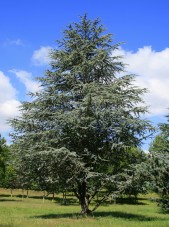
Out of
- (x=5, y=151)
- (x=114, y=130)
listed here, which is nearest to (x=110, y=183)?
(x=114, y=130)

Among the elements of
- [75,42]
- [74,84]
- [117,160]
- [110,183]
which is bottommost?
[110,183]

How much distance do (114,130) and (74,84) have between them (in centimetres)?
442

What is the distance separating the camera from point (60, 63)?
25234 mm

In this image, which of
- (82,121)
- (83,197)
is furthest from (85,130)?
(83,197)

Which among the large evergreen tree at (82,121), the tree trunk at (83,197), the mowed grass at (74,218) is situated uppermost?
the large evergreen tree at (82,121)

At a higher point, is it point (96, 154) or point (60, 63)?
point (60, 63)

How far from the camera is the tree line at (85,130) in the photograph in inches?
869

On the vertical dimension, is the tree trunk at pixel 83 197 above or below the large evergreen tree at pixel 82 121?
below

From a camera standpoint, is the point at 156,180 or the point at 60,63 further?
the point at 60,63

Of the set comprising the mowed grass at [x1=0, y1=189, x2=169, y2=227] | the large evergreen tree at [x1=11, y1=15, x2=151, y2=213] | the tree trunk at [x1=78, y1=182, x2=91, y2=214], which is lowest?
the mowed grass at [x1=0, y1=189, x2=169, y2=227]

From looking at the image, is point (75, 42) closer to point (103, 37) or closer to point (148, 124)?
point (103, 37)

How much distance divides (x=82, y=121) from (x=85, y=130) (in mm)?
922

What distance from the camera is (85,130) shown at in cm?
2248

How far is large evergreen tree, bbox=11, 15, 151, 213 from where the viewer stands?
22.1 metres
